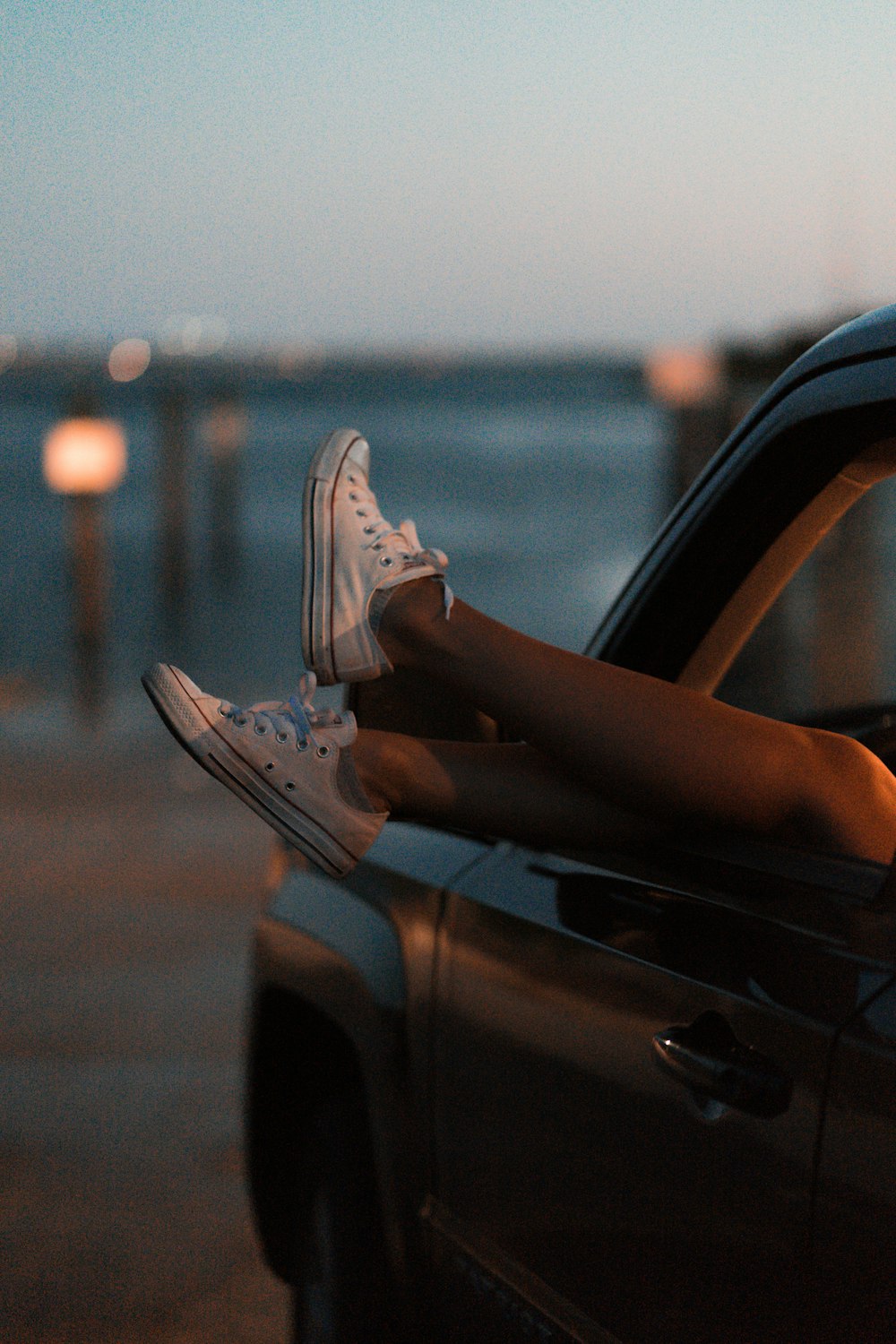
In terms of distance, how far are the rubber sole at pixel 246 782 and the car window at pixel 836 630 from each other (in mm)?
6232

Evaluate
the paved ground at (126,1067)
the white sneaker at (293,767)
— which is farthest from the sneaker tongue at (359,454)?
the paved ground at (126,1067)

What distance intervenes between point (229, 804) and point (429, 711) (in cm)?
516

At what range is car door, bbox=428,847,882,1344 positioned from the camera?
148 centimetres

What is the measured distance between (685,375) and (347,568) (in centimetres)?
932

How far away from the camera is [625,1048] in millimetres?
1676

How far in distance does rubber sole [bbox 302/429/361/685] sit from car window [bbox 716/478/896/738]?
5.95 meters

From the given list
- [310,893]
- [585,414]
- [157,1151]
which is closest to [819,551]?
[157,1151]

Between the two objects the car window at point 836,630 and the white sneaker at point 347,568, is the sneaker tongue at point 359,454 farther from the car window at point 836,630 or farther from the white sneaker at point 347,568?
the car window at point 836,630

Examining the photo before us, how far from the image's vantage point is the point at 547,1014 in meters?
1.81

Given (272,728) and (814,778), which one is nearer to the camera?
(814,778)

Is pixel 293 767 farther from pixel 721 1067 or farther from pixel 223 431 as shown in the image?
pixel 223 431

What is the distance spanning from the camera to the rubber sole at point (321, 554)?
6.95 feet

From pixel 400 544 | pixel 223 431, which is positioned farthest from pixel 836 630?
pixel 223 431

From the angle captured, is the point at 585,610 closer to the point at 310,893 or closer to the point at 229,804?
the point at 229,804
